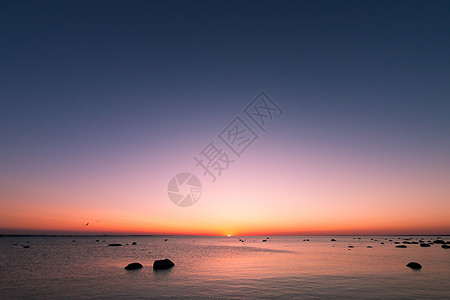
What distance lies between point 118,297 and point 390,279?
31694 millimetres

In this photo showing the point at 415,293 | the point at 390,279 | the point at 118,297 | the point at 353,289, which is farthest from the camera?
the point at 390,279

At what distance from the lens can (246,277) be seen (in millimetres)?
35781

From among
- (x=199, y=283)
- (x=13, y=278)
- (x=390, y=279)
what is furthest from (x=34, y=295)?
(x=390, y=279)

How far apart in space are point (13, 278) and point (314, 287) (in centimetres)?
3760

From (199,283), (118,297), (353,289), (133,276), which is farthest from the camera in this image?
(133,276)

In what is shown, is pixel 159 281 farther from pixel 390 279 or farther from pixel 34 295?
pixel 390 279

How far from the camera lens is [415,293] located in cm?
2623

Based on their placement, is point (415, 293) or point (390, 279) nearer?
point (415, 293)

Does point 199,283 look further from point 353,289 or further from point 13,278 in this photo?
point 13,278

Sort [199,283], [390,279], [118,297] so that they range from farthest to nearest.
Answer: [390,279] → [199,283] → [118,297]

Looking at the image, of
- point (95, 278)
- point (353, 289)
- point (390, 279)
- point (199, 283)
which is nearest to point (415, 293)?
point (353, 289)

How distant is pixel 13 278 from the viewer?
35000 millimetres

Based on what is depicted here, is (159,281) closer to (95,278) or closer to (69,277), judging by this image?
(95,278)

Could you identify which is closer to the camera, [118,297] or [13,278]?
[118,297]
